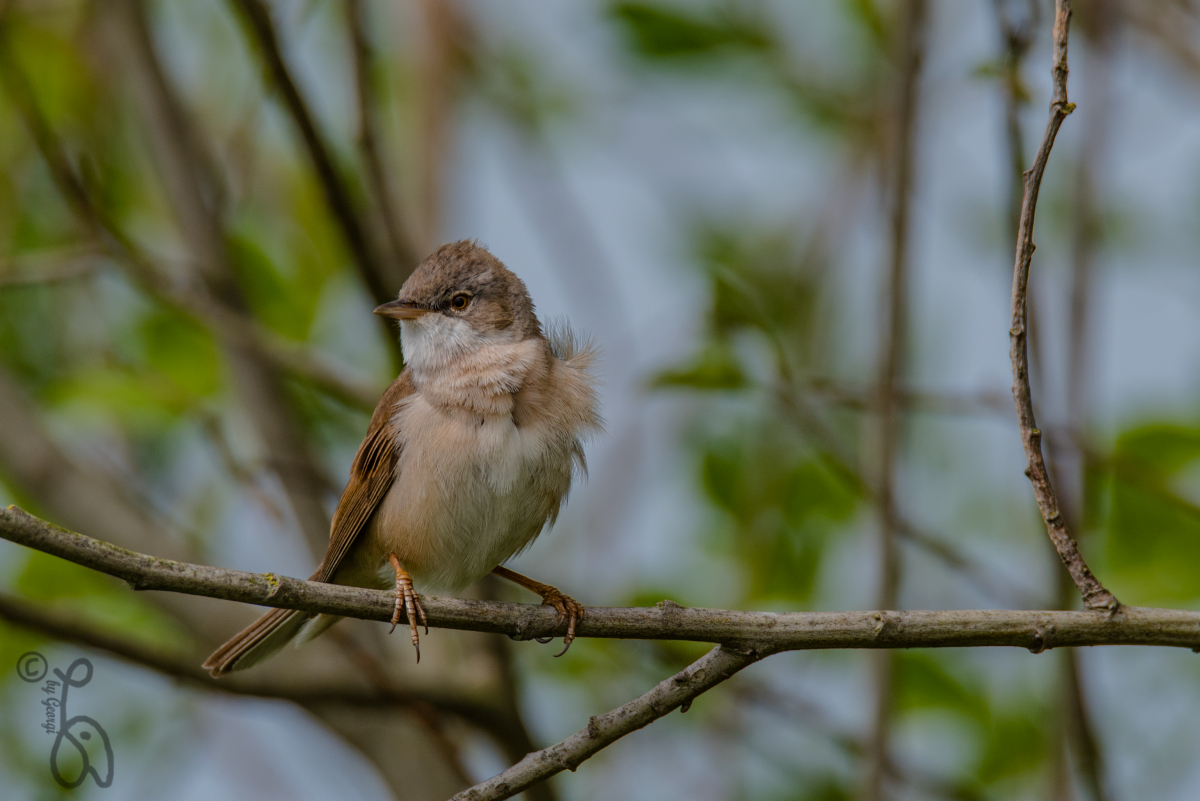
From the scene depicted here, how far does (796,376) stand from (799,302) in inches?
44.7

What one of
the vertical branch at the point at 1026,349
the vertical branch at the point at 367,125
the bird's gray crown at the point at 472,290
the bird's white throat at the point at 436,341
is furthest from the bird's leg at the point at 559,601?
the vertical branch at the point at 367,125

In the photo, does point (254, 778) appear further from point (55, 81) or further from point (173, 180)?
point (55, 81)

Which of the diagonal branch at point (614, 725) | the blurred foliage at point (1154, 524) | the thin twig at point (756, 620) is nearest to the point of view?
the thin twig at point (756, 620)

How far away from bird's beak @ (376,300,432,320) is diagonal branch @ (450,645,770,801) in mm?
2525

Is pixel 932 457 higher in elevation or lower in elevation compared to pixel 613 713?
higher

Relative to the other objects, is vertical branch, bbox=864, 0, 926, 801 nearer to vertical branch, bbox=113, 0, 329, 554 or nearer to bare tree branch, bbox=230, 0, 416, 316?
bare tree branch, bbox=230, 0, 416, 316

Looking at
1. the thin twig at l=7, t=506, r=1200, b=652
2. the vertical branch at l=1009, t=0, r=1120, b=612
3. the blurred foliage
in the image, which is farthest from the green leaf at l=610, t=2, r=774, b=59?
the thin twig at l=7, t=506, r=1200, b=652

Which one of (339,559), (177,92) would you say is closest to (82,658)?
(339,559)

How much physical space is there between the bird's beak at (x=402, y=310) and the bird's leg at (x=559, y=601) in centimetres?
117

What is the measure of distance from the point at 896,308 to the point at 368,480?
2.22 m

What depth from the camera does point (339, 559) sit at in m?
4.76

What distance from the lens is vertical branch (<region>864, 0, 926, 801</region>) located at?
14.2 feet

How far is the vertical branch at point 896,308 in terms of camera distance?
4.34 meters

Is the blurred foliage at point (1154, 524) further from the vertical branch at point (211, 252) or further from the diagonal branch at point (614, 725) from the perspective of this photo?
the vertical branch at point (211, 252)
